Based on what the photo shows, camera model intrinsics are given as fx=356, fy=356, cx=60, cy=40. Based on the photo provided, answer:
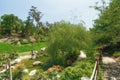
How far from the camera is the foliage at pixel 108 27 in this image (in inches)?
1143

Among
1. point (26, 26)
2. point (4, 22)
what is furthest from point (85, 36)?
point (4, 22)

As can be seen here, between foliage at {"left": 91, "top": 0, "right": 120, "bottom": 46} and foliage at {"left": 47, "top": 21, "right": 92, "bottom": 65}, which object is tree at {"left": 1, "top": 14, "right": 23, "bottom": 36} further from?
foliage at {"left": 47, "top": 21, "right": 92, "bottom": 65}

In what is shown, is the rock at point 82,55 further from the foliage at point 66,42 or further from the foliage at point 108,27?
the foliage at point 108,27

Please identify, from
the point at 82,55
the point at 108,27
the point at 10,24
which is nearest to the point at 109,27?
the point at 108,27

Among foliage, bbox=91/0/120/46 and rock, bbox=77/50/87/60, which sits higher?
foliage, bbox=91/0/120/46

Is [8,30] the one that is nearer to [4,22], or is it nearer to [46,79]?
[4,22]

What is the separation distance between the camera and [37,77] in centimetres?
2423

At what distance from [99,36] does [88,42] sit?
2.09 m

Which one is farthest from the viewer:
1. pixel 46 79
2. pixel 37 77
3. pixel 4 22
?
pixel 4 22

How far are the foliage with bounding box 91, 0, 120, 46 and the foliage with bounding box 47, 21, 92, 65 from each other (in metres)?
1.89

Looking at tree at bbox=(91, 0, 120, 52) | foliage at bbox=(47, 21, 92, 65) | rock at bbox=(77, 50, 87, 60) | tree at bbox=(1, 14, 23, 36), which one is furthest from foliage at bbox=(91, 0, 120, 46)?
tree at bbox=(1, 14, 23, 36)

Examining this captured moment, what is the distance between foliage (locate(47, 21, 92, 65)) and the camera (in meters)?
28.6

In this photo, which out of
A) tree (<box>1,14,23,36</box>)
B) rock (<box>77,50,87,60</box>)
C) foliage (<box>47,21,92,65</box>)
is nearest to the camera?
rock (<box>77,50,87,60</box>)

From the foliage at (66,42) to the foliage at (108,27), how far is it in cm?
189
